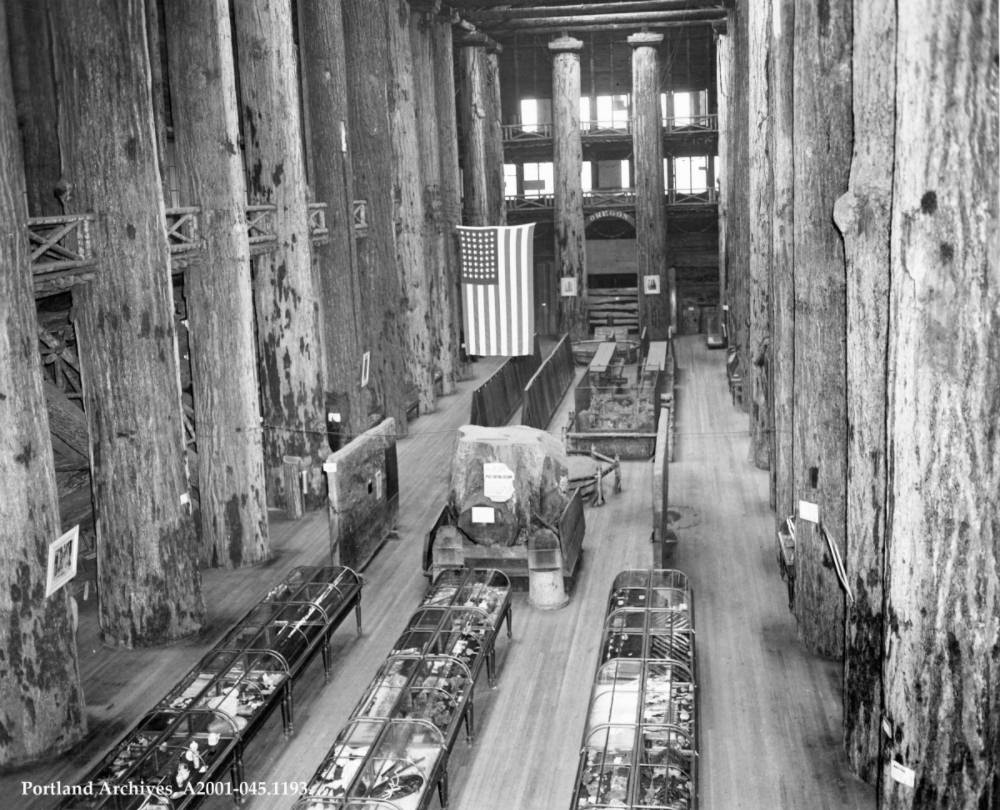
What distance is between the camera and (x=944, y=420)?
6.09 meters

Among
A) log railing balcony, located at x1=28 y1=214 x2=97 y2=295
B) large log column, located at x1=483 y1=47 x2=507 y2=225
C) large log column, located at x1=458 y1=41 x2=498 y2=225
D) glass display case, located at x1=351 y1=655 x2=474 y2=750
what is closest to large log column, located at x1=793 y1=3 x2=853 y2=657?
glass display case, located at x1=351 y1=655 x2=474 y2=750

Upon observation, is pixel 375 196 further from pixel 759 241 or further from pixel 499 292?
pixel 759 241

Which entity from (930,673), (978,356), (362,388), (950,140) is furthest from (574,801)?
(362,388)

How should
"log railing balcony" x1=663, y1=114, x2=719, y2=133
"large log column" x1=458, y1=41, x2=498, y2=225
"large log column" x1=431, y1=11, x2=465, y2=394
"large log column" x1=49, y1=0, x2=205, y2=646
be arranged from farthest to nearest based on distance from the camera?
1. "log railing balcony" x1=663, y1=114, x2=719, y2=133
2. "large log column" x1=458, y1=41, x2=498, y2=225
3. "large log column" x1=431, y1=11, x2=465, y2=394
4. "large log column" x1=49, y1=0, x2=205, y2=646

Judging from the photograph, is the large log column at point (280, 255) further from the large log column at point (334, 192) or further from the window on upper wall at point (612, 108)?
the window on upper wall at point (612, 108)

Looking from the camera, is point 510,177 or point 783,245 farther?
point 510,177

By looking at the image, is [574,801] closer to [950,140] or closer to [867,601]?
[867,601]

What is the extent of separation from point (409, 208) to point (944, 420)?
627 inches

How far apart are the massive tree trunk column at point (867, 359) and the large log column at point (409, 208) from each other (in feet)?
41.1

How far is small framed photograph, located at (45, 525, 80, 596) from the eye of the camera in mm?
8758

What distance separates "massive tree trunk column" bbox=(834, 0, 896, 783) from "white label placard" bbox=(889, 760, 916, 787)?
118 centimetres

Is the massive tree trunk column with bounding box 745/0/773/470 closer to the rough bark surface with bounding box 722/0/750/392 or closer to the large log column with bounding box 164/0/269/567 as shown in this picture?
the rough bark surface with bounding box 722/0/750/392

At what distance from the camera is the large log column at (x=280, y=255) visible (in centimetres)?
1470

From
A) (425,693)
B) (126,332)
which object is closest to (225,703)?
(425,693)
